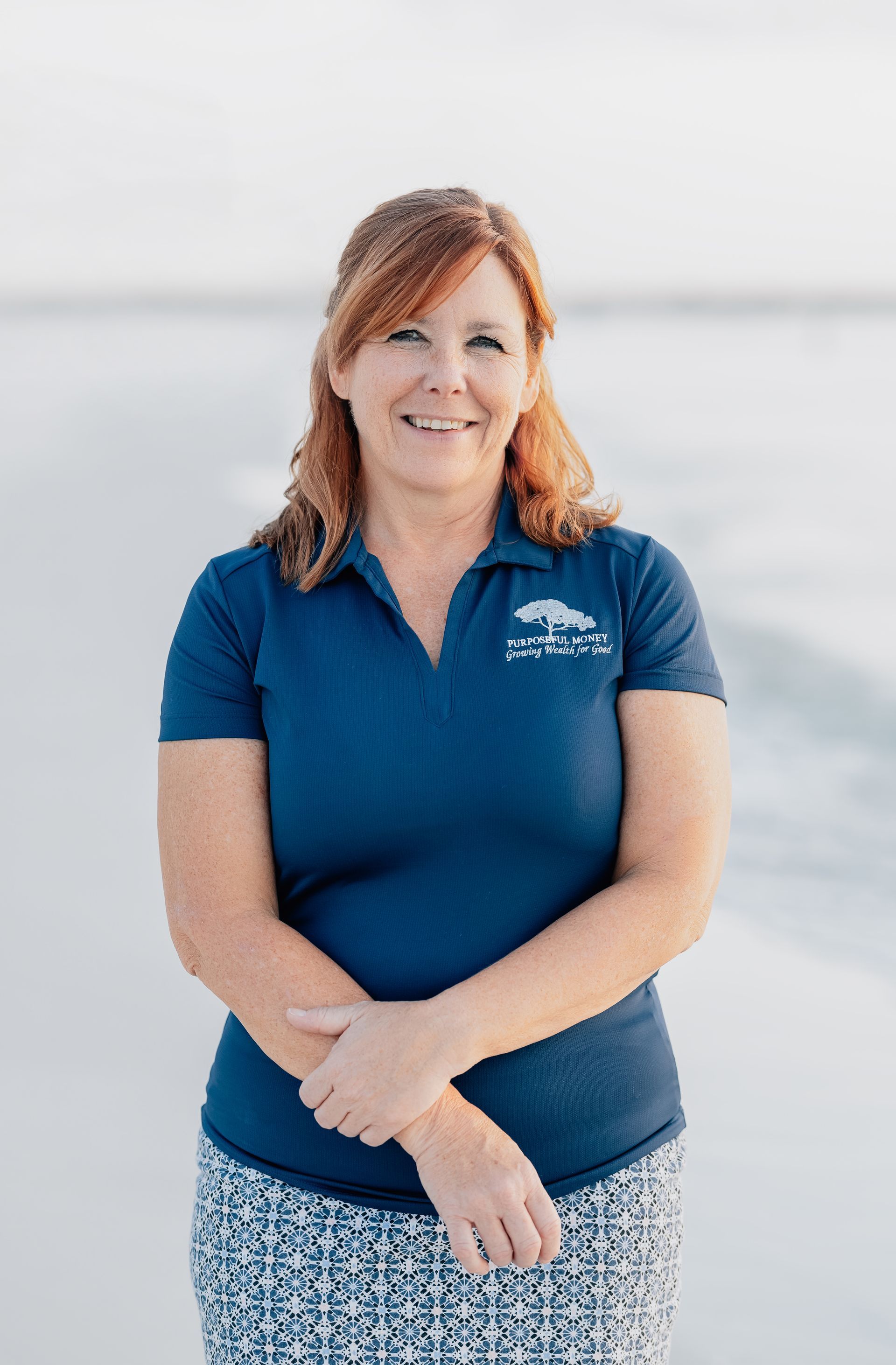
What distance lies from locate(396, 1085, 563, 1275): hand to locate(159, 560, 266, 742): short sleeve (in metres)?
0.48

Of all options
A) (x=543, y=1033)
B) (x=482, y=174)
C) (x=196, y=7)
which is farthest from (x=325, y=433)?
(x=196, y=7)

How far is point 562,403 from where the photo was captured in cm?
346

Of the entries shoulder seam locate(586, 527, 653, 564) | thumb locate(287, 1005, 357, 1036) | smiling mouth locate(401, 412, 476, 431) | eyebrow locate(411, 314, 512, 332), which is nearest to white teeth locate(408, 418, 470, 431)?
smiling mouth locate(401, 412, 476, 431)

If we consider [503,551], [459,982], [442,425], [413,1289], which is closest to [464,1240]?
[413,1289]

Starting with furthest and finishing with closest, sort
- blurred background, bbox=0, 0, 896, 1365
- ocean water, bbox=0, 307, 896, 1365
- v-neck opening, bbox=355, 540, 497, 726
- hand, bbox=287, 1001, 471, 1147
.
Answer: blurred background, bbox=0, 0, 896, 1365, ocean water, bbox=0, 307, 896, 1365, v-neck opening, bbox=355, 540, 497, 726, hand, bbox=287, 1001, 471, 1147

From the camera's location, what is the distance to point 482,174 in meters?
3.15

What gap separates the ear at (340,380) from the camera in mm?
1514

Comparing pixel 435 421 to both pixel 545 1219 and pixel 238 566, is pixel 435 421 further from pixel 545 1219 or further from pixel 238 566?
pixel 545 1219

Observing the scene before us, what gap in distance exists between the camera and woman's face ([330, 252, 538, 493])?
1405 mm

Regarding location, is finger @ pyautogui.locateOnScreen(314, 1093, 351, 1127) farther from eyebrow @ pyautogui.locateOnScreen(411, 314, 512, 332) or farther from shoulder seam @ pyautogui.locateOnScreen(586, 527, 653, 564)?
eyebrow @ pyautogui.locateOnScreen(411, 314, 512, 332)

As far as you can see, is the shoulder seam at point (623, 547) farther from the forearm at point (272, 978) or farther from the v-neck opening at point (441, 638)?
the forearm at point (272, 978)

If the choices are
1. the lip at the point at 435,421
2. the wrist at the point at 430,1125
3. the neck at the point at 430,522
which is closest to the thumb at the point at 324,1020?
the wrist at the point at 430,1125

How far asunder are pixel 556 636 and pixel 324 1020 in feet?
1.64

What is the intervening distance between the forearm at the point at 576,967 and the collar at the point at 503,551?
15.5 inches
